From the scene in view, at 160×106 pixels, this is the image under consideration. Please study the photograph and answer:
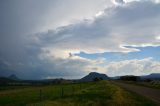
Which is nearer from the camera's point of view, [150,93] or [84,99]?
[84,99]

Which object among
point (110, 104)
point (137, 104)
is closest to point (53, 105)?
point (110, 104)

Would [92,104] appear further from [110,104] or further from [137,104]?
[137,104]

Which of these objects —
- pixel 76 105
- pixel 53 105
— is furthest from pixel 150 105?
pixel 53 105

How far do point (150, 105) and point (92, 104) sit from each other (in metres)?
6.16

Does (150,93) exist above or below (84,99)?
above

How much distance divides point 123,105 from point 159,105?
3810 millimetres

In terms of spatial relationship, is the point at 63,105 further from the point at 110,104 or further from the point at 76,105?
the point at 110,104

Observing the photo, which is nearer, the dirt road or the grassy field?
the grassy field

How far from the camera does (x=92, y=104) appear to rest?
102ft

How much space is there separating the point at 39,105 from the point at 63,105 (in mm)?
2580

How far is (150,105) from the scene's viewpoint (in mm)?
30578

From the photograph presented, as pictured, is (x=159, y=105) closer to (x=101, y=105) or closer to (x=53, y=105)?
(x=101, y=105)

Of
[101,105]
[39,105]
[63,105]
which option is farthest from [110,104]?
[39,105]

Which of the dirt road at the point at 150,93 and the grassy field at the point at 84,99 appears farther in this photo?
the dirt road at the point at 150,93
